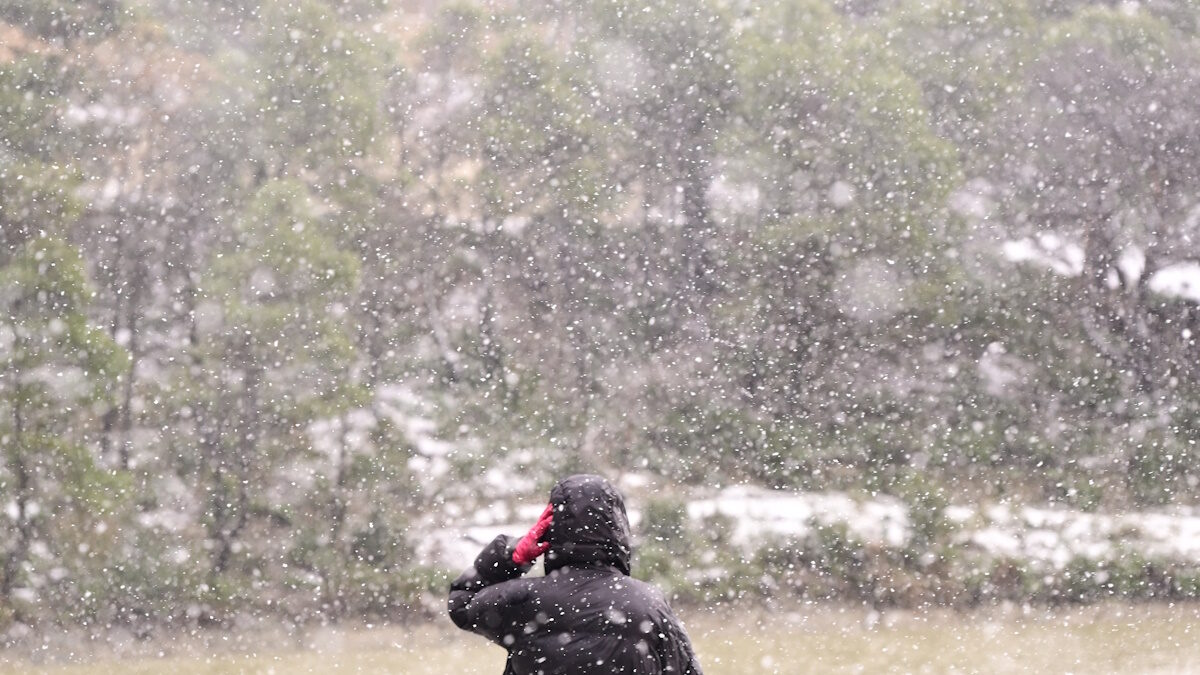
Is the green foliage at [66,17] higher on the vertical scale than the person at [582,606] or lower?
higher

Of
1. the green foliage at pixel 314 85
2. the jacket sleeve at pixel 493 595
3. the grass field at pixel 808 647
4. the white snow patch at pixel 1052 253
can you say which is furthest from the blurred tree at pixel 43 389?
the white snow patch at pixel 1052 253

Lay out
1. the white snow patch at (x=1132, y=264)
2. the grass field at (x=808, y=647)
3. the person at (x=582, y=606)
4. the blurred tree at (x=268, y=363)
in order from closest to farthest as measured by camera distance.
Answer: the person at (x=582, y=606), the grass field at (x=808, y=647), the blurred tree at (x=268, y=363), the white snow patch at (x=1132, y=264)

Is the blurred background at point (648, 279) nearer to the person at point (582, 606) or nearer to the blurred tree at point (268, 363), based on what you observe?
the blurred tree at point (268, 363)

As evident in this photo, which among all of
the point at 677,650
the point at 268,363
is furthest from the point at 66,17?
the point at 677,650

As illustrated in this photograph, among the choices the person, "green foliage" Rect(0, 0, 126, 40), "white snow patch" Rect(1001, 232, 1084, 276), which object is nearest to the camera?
the person

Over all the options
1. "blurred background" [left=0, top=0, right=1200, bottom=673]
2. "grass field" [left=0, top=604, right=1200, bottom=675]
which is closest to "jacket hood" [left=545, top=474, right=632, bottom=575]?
"grass field" [left=0, top=604, right=1200, bottom=675]

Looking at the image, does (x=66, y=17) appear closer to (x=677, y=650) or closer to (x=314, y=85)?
(x=314, y=85)

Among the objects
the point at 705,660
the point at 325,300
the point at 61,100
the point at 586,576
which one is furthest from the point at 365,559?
the point at 586,576

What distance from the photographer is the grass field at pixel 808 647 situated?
310 inches

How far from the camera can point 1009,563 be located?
32.2ft

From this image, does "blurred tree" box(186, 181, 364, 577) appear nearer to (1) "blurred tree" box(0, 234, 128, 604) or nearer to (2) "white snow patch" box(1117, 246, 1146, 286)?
(1) "blurred tree" box(0, 234, 128, 604)

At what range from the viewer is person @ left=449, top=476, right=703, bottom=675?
7.24 ft

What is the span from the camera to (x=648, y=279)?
12.3m

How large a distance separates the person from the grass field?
19.0 ft
